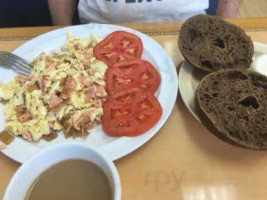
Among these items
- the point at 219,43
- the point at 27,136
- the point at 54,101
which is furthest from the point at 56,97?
the point at 219,43

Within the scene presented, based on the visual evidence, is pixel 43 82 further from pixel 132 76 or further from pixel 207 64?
pixel 207 64

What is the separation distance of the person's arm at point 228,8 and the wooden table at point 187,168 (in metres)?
0.52

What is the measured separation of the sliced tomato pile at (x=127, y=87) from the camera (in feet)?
2.60

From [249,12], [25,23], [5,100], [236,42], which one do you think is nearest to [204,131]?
[236,42]

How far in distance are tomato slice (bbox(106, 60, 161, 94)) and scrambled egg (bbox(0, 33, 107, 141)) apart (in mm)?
23

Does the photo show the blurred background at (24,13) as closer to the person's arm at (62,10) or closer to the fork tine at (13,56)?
the person's arm at (62,10)

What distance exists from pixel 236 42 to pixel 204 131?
0.87 ft

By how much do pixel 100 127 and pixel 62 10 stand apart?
0.63 metres

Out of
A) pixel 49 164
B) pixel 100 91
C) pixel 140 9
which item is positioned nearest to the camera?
Answer: pixel 49 164

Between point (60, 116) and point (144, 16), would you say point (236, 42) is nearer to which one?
point (144, 16)

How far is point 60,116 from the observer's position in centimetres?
81

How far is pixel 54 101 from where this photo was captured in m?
0.82

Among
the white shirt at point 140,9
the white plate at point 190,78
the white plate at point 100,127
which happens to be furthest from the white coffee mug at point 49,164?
the white shirt at point 140,9

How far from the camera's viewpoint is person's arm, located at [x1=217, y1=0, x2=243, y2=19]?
118cm
